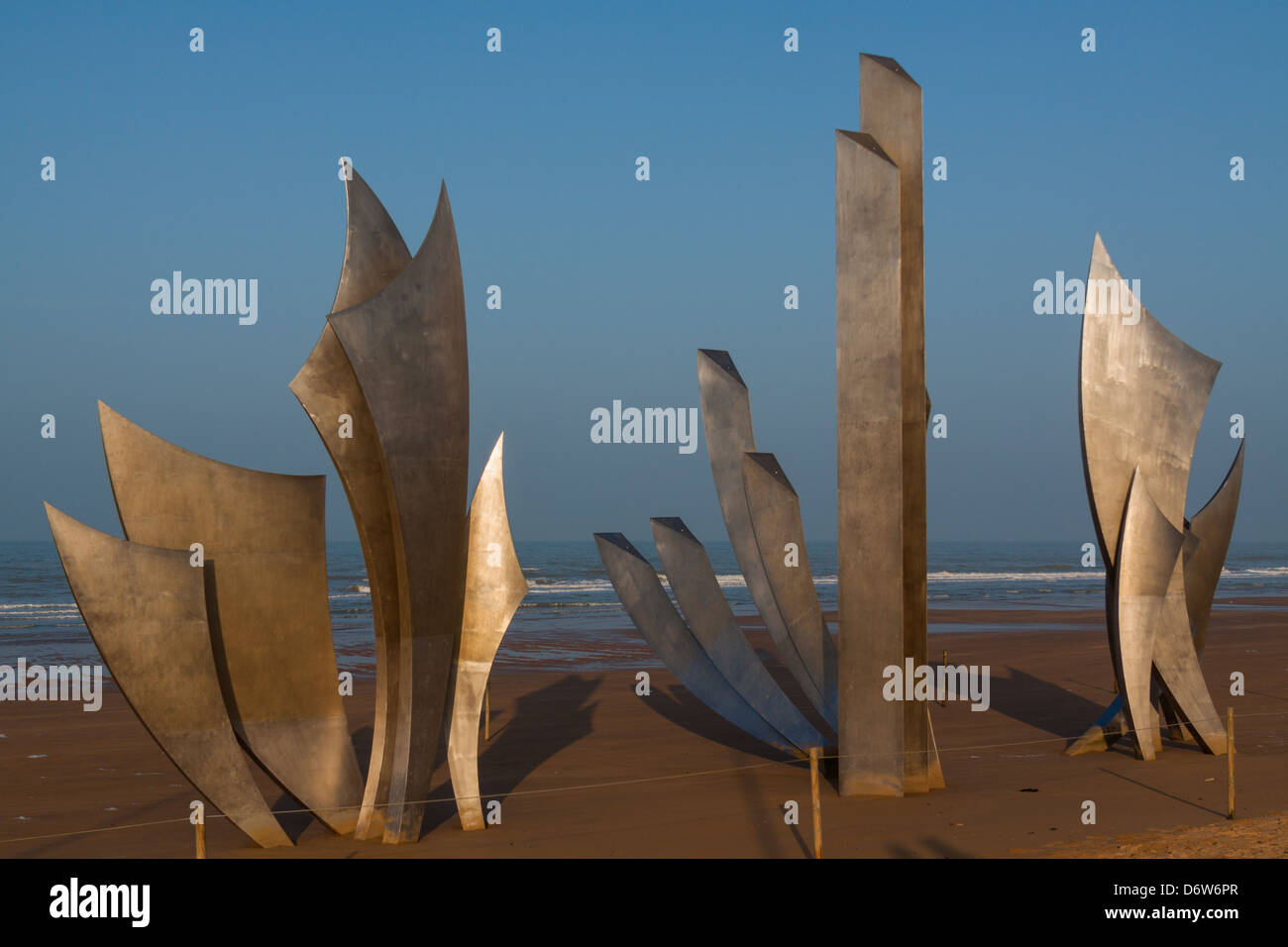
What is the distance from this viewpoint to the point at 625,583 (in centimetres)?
1244

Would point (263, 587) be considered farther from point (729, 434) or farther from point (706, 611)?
point (729, 434)

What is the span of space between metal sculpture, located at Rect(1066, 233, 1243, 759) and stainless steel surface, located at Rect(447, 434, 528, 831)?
6011mm

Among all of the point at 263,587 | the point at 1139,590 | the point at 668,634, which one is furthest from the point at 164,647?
the point at 1139,590

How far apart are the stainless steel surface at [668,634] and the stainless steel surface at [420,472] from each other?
3.42 meters

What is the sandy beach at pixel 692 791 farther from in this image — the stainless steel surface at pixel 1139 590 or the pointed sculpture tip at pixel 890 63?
the pointed sculpture tip at pixel 890 63

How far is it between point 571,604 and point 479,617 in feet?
104

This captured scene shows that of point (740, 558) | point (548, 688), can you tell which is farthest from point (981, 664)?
point (740, 558)

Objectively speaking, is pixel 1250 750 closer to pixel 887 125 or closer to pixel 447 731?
pixel 887 125

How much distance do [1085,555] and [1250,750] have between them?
4581 mm

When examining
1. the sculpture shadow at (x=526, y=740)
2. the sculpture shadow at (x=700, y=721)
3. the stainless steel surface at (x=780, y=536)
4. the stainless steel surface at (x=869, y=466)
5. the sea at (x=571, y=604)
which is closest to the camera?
the stainless steel surface at (x=869, y=466)

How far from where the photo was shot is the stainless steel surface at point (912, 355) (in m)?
10.5

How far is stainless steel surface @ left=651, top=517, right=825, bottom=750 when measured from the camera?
40.1ft

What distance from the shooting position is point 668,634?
1246cm

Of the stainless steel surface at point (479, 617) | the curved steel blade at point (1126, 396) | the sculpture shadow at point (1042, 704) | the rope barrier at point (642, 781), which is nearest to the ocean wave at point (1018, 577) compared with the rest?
the sculpture shadow at point (1042, 704)
